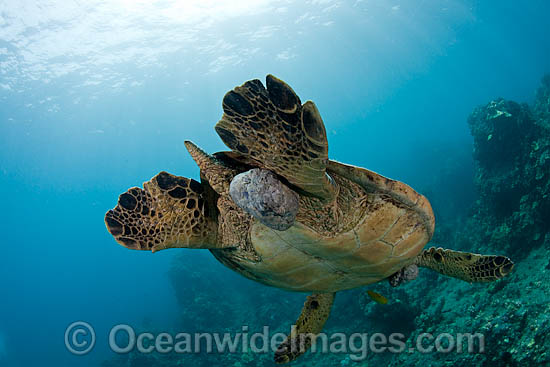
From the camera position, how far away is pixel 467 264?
377 cm

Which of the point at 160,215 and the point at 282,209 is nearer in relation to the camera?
the point at 282,209

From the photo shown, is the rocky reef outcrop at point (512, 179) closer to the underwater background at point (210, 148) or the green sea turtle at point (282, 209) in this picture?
the underwater background at point (210, 148)

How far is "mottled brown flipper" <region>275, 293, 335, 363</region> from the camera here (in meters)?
4.14

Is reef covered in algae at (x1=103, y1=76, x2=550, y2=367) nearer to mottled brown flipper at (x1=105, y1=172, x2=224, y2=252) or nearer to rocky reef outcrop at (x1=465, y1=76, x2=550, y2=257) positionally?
rocky reef outcrop at (x1=465, y1=76, x2=550, y2=257)

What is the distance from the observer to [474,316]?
579 cm

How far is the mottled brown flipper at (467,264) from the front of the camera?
362cm

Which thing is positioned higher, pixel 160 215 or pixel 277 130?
pixel 277 130

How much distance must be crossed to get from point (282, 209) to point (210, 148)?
304 ft

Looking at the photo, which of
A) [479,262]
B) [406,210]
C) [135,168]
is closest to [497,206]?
[479,262]

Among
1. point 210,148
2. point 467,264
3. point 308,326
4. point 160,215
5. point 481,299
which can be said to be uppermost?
point 210,148

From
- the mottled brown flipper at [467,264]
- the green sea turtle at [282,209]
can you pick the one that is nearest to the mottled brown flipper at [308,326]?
the green sea turtle at [282,209]

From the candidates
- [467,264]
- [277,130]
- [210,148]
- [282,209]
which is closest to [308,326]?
[467,264]

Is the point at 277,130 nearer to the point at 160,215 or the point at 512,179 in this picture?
the point at 160,215

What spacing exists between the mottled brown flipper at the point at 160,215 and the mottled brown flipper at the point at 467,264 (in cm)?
306
